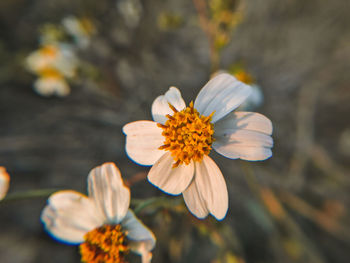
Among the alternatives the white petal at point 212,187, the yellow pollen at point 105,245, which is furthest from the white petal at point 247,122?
the yellow pollen at point 105,245

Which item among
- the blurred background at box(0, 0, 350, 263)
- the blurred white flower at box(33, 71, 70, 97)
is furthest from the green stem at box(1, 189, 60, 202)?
the blurred white flower at box(33, 71, 70, 97)

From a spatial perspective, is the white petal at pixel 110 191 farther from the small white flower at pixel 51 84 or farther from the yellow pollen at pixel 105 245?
the small white flower at pixel 51 84

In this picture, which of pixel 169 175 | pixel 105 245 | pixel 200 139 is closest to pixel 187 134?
pixel 200 139

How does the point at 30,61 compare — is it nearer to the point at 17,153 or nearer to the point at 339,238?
the point at 17,153

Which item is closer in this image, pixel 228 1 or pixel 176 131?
pixel 176 131

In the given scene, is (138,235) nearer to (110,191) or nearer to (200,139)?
(110,191)

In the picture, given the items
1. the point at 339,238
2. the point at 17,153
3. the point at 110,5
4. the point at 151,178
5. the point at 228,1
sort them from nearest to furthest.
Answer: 1. the point at 151,178
2. the point at 228,1
3. the point at 339,238
4. the point at 17,153
5. the point at 110,5

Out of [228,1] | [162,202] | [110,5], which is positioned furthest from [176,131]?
[110,5]
